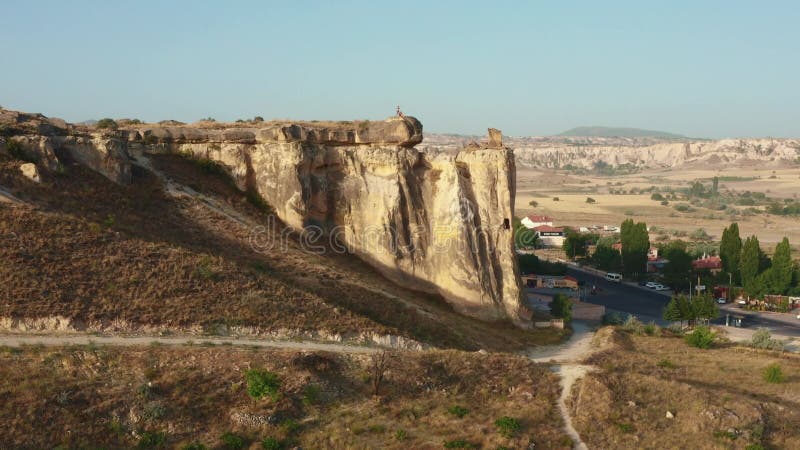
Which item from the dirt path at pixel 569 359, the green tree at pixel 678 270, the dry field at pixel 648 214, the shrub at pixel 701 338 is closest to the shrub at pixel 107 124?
the dirt path at pixel 569 359

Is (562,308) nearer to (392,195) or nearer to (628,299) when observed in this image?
(392,195)

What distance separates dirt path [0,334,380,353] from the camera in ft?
71.8

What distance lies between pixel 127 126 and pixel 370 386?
85.6ft

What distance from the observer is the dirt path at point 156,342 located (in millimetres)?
21875

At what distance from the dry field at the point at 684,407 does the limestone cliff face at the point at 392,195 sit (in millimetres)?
8152

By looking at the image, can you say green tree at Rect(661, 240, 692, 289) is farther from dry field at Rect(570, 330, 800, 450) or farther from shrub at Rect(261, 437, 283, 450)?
shrub at Rect(261, 437, 283, 450)

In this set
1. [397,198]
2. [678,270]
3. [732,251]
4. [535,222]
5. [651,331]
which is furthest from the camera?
[535,222]

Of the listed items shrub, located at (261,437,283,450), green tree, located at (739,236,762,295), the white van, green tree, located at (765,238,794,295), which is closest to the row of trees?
green tree, located at (765,238,794,295)

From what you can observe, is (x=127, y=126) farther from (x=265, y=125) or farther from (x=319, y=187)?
(x=319, y=187)

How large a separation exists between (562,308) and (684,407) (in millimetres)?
18526

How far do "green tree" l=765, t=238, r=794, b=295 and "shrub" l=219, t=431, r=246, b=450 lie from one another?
1981 inches

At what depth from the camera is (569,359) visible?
30.9 meters

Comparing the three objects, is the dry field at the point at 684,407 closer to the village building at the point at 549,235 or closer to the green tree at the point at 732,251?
the green tree at the point at 732,251

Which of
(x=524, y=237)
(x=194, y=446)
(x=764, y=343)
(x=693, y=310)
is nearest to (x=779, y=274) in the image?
(x=693, y=310)
